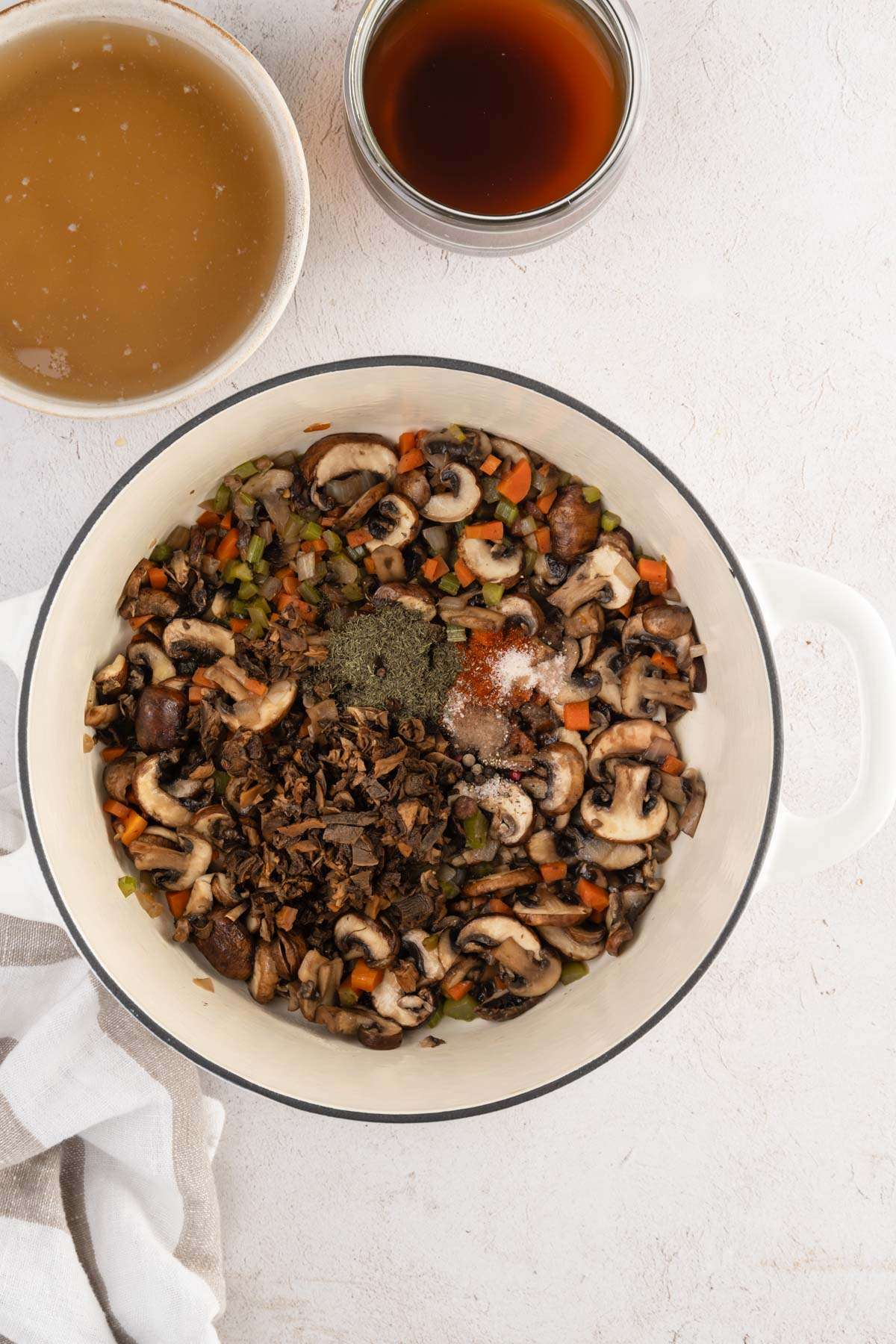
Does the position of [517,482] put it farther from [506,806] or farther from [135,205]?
[135,205]

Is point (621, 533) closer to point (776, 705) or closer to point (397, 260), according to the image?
point (776, 705)

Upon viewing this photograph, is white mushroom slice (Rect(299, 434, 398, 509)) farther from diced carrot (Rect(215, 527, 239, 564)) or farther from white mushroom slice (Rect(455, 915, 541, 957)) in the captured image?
white mushroom slice (Rect(455, 915, 541, 957))

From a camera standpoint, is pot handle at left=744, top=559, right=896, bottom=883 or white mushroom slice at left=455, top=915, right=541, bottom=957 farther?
white mushroom slice at left=455, top=915, right=541, bottom=957

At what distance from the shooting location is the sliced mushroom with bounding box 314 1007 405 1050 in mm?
1343

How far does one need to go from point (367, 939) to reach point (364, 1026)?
125 millimetres

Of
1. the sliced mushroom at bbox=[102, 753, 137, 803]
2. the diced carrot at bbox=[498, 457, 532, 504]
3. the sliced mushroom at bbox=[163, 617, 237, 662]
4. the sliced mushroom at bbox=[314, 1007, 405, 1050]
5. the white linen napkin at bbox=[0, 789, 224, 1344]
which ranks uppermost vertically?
the diced carrot at bbox=[498, 457, 532, 504]

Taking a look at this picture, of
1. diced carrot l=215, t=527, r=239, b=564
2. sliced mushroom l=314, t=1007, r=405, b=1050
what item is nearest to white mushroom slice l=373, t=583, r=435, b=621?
diced carrot l=215, t=527, r=239, b=564

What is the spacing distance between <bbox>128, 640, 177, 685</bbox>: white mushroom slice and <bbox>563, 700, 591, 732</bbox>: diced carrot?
1.76ft

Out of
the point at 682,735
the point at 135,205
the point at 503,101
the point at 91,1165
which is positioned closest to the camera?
the point at 135,205

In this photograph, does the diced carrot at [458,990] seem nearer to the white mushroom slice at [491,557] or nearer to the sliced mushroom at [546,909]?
the sliced mushroom at [546,909]

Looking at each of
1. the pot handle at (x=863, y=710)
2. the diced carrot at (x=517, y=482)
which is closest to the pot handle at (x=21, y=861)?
the diced carrot at (x=517, y=482)

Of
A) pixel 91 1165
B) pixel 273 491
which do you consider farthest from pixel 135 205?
pixel 91 1165

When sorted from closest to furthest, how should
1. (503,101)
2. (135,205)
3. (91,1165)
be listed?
(135,205) < (503,101) < (91,1165)

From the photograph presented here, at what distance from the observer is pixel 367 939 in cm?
133
